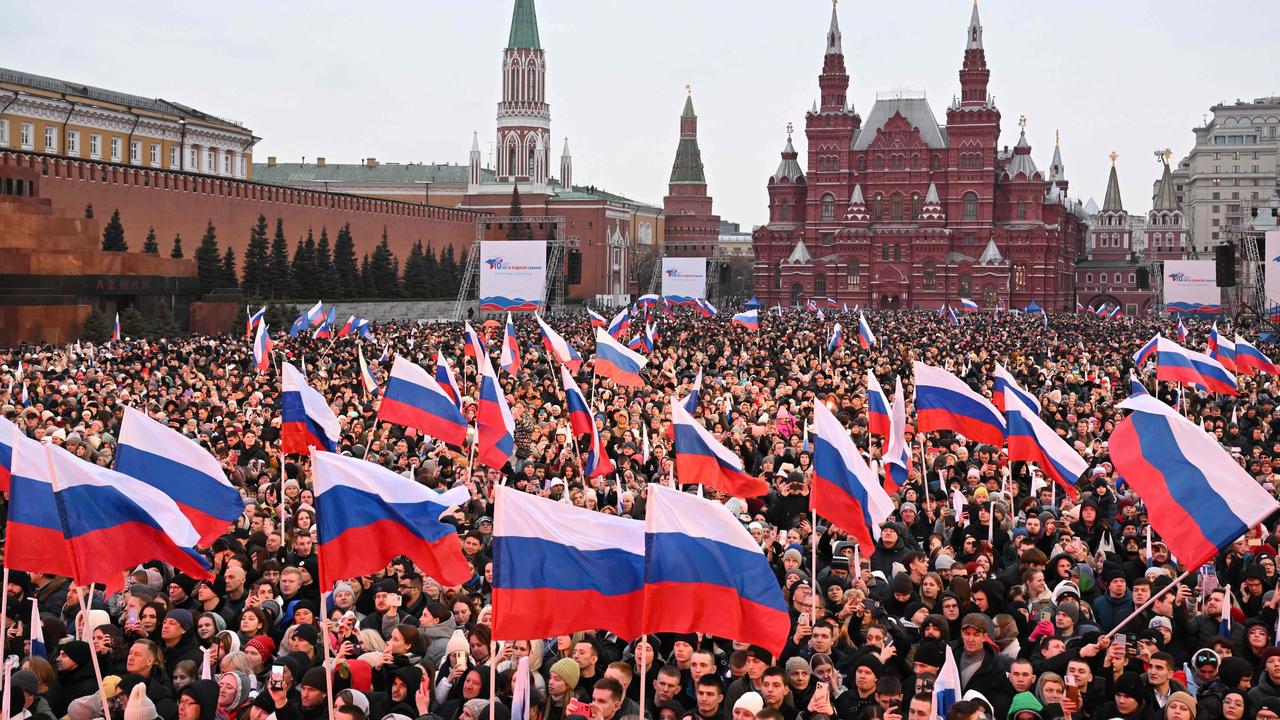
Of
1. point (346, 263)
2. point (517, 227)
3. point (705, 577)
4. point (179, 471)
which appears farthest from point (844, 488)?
point (517, 227)

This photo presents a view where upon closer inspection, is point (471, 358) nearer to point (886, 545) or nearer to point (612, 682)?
point (886, 545)

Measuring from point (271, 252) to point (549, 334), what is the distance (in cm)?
4303

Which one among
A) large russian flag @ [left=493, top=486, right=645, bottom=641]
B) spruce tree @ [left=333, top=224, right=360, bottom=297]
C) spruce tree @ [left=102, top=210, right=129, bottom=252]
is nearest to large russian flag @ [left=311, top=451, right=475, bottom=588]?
large russian flag @ [left=493, top=486, right=645, bottom=641]

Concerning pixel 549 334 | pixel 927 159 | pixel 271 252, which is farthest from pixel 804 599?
pixel 927 159

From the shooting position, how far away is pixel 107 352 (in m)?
29.1

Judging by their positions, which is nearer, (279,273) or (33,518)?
(33,518)

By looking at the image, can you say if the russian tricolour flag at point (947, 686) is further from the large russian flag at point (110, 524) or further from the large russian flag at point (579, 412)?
the large russian flag at point (579, 412)

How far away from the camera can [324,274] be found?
6247 centimetres

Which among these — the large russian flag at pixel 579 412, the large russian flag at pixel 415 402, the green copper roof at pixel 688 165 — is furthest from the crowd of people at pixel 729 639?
the green copper roof at pixel 688 165

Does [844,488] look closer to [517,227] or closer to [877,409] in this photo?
[877,409]

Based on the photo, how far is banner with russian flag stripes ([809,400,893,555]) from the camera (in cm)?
946

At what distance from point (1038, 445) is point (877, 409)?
2738mm

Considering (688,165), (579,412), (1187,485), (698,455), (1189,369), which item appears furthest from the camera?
(688,165)

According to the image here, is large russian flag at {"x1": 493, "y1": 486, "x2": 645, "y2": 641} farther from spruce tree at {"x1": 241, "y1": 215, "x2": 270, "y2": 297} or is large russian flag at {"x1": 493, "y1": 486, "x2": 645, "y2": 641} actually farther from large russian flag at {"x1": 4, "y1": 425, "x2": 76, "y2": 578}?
spruce tree at {"x1": 241, "y1": 215, "x2": 270, "y2": 297}
